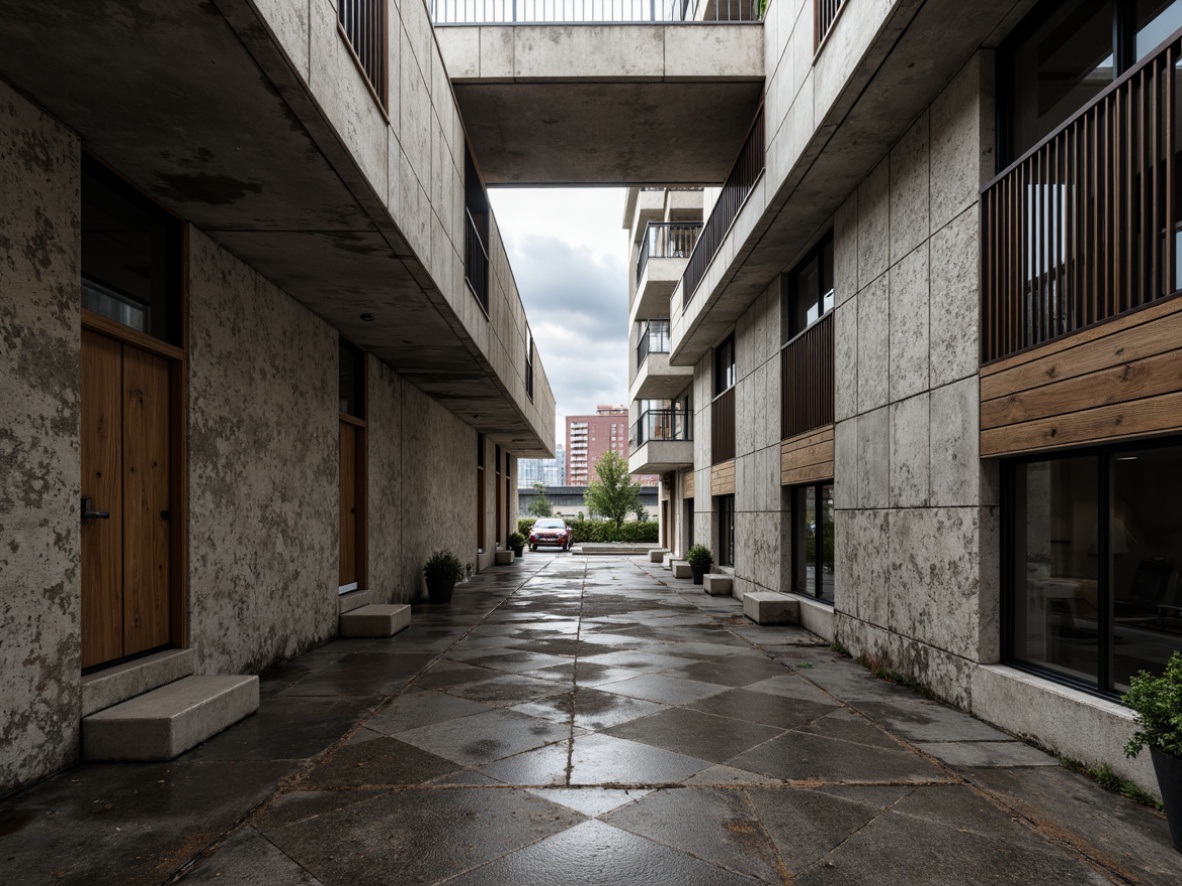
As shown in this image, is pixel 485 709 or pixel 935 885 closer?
pixel 935 885

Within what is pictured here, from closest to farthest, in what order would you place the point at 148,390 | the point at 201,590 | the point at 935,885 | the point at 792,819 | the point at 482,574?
the point at 935,885, the point at 792,819, the point at 148,390, the point at 201,590, the point at 482,574

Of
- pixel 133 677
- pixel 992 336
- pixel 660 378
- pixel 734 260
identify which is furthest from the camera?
pixel 660 378

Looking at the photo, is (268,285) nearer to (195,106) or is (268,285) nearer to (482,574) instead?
(195,106)

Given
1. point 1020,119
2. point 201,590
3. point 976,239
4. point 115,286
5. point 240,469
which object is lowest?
point 201,590

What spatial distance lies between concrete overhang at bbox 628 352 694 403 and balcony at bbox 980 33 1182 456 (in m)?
15.2

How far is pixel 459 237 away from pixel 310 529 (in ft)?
13.1

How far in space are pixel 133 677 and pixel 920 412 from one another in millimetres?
6714

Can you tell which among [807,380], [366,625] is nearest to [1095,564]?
[807,380]

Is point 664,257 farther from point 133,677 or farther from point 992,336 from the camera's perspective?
point 133,677

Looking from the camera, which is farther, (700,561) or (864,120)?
(700,561)

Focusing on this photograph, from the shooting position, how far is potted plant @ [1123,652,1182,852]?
11.3 ft

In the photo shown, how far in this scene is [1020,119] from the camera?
227 inches

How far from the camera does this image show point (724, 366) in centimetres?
1666

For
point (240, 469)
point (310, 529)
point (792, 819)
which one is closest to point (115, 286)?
point (240, 469)
